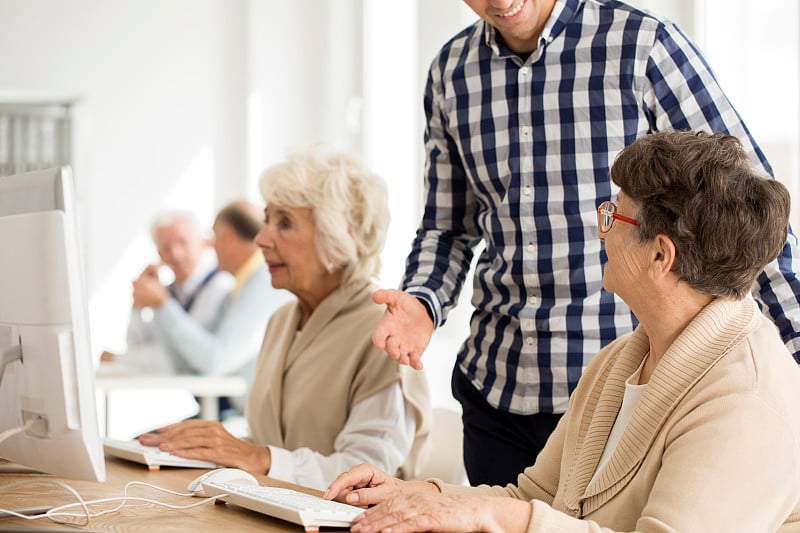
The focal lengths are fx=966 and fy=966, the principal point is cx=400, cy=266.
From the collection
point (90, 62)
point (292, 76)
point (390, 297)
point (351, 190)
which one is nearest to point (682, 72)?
point (390, 297)

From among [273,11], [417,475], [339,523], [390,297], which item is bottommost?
[417,475]

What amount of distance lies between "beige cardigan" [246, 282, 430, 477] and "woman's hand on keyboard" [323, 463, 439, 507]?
684 millimetres

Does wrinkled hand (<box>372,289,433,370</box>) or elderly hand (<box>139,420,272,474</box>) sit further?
elderly hand (<box>139,420,272,474</box>)

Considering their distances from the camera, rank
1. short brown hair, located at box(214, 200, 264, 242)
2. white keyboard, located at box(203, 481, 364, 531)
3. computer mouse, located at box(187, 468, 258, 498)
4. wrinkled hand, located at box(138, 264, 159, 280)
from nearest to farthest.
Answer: white keyboard, located at box(203, 481, 364, 531), computer mouse, located at box(187, 468, 258, 498), wrinkled hand, located at box(138, 264, 159, 280), short brown hair, located at box(214, 200, 264, 242)

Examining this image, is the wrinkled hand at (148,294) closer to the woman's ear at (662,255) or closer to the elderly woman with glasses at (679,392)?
the elderly woman with glasses at (679,392)

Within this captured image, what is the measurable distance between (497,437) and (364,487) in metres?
0.48

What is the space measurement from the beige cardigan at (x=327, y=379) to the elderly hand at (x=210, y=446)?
287mm

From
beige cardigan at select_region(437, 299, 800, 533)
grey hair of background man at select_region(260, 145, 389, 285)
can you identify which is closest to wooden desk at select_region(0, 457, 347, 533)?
beige cardigan at select_region(437, 299, 800, 533)

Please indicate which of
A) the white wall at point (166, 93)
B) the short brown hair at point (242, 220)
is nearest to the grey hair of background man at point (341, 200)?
the short brown hair at point (242, 220)

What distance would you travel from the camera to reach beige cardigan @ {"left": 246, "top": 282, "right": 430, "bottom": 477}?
2.26 m

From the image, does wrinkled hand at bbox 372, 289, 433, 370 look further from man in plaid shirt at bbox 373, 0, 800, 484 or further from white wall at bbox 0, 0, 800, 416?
white wall at bbox 0, 0, 800, 416

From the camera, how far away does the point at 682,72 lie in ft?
5.69

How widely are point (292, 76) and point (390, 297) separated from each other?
426cm

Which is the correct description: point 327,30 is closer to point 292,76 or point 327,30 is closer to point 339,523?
point 292,76
